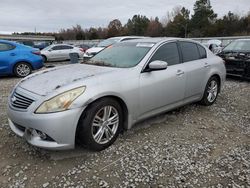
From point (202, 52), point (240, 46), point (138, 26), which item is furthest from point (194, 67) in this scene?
point (138, 26)

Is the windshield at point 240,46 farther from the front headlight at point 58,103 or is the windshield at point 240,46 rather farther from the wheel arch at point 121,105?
the front headlight at point 58,103

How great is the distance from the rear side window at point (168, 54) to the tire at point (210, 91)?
1162 millimetres

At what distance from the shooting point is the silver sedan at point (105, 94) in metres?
2.89

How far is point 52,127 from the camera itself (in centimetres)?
281

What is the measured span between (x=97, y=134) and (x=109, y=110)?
0.35 metres

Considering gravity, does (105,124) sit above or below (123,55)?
below

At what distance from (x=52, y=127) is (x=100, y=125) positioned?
2.17ft

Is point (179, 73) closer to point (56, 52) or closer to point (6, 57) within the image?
point (6, 57)

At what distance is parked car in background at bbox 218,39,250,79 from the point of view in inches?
307

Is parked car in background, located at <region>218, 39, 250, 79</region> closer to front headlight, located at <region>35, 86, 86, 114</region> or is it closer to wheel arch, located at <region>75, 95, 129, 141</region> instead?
wheel arch, located at <region>75, 95, 129, 141</region>

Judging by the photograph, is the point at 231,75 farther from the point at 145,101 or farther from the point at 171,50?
the point at 145,101

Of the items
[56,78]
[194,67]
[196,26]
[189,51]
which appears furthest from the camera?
[196,26]

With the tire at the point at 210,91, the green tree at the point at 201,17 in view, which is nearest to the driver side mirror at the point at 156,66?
the tire at the point at 210,91

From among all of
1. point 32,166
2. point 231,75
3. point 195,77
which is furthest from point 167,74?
point 231,75
